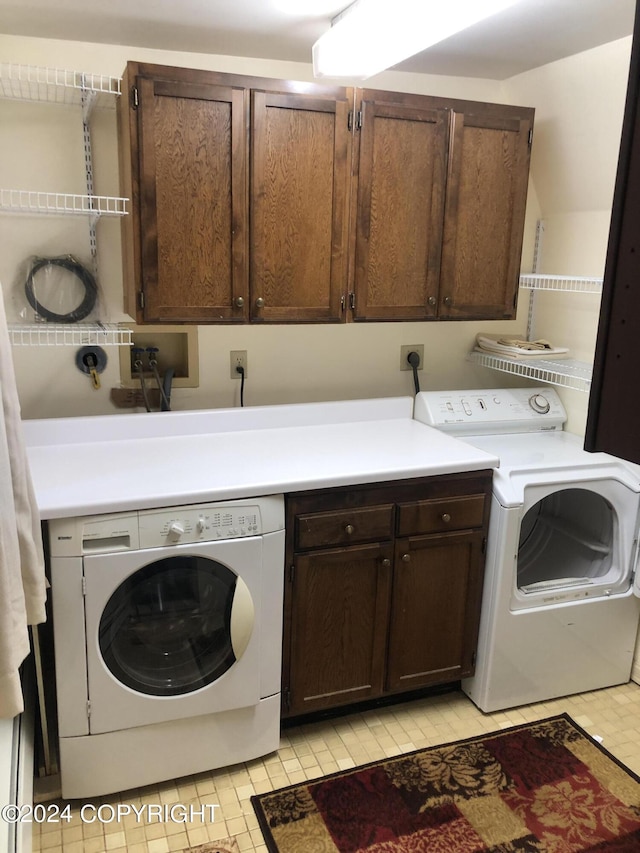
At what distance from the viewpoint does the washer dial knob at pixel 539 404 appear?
2887mm

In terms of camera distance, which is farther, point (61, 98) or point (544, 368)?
point (544, 368)

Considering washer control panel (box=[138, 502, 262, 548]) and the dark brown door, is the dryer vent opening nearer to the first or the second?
washer control panel (box=[138, 502, 262, 548])

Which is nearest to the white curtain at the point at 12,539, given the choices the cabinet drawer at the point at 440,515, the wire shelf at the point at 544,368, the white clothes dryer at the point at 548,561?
the cabinet drawer at the point at 440,515

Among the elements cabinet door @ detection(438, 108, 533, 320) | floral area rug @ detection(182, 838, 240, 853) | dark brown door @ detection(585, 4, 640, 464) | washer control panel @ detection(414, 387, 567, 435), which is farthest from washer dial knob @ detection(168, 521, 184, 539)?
dark brown door @ detection(585, 4, 640, 464)

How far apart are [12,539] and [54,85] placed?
5.26 ft

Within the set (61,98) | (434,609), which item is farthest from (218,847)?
(61,98)

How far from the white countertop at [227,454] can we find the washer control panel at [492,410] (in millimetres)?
78

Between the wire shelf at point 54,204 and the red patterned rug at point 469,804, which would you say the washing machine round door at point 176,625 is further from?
the wire shelf at point 54,204

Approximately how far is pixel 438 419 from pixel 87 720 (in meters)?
1.60

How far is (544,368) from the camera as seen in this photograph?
2689 millimetres

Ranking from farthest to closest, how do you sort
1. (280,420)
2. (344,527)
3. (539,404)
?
1. (539,404)
2. (280,420)
3. (344,527)

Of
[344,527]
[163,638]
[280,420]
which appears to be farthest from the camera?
[280,420]

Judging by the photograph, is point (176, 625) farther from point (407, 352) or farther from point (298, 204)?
point (407, 352)

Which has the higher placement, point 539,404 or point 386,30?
point 386,30
